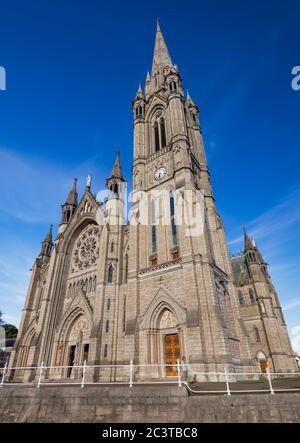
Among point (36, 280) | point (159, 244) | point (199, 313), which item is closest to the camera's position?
point (199, 313)

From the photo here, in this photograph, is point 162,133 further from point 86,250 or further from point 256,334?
point 256,334

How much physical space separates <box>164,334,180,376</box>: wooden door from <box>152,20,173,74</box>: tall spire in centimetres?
3967

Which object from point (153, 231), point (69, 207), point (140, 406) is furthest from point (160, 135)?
point (140, 406)

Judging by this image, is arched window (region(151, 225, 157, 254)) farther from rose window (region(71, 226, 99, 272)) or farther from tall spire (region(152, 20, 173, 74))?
tall spire (region(152, 20, 173, 74))

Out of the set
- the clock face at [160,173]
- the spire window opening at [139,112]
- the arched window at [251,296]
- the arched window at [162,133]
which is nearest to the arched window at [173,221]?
the clock face at [160,173]

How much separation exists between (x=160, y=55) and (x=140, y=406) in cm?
4971

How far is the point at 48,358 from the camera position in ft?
84.7

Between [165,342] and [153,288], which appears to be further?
[153,288]

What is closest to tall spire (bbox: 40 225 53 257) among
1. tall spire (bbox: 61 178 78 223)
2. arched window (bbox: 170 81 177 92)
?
tall spire (bbox: 61 178 78 223)

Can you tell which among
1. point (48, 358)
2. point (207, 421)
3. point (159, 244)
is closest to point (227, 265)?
point (159, 244)

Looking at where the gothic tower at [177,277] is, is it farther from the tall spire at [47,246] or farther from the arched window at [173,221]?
the tall spire at [47,246]

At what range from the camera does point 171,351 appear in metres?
19.7

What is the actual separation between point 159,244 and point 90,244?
1066 cm

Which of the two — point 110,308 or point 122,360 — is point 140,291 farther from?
point 122,360
